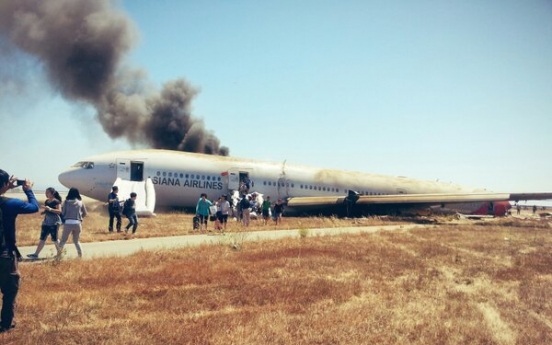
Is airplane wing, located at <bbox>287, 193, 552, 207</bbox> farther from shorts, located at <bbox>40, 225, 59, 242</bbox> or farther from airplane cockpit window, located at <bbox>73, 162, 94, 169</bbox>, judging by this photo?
shorts, located at <bbox>40, 225, 59, 242</bbox>

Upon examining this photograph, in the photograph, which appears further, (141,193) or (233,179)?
(233,179)

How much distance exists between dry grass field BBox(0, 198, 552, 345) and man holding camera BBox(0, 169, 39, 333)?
30 centimetres

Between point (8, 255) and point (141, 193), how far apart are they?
20894 mm

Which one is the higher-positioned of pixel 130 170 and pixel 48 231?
pixel 130 170

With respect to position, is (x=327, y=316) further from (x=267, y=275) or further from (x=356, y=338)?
(x=267, y=275)

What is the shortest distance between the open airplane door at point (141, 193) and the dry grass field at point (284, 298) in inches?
477

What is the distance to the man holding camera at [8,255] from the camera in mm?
5982

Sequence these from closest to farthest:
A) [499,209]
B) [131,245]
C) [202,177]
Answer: [131,245] < [202,177] < [499,209]

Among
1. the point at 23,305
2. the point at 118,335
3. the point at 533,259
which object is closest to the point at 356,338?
the point at 118,335

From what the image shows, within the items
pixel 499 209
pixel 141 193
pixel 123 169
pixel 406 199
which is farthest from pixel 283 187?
pixel 499 209

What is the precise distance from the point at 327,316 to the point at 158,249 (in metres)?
7.22

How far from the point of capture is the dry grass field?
630 centimetres

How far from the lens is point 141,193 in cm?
2644

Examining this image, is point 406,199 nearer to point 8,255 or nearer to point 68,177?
point 68,177
